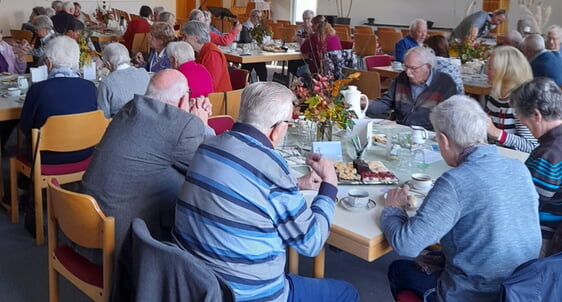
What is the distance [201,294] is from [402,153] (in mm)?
1535

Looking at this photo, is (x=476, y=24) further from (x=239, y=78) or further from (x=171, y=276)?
(x=171, y=276)

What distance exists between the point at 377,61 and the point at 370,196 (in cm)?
410

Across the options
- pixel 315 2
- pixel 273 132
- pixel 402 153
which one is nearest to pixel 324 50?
pixel 402 153

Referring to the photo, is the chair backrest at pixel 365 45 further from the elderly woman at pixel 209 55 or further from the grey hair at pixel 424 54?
the grey hair at pixel 424 54

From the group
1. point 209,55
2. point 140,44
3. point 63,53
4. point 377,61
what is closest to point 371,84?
point 209,55

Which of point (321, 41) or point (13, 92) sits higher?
point (321, 41)

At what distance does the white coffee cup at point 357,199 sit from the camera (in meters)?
2.01

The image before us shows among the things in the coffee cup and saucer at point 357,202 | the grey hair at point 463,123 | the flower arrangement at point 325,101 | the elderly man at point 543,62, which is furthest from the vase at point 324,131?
the elderly man at point 543,62

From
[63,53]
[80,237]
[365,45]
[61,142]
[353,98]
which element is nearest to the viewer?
[80,237]

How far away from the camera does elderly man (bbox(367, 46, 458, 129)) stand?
3.56m

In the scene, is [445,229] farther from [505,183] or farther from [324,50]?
[324,50]

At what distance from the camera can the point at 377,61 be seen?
6055 millimetres

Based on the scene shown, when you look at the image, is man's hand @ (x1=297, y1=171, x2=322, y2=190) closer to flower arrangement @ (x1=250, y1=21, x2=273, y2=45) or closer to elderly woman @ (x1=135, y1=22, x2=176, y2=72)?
elderly woman @ (x1=135, y1=22, x2=176, y2=72)

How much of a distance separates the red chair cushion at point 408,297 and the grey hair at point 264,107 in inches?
30.6
